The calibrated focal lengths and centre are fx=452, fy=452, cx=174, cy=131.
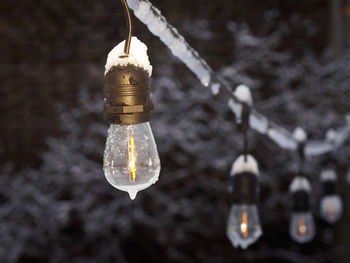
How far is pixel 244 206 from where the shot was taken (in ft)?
5.33

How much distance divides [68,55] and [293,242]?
313 cm

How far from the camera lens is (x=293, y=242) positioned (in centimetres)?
502

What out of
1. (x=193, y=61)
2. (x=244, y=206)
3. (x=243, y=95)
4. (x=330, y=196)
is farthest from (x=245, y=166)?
(x=330, y=196)

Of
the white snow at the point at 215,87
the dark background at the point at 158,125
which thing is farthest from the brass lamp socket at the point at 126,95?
the dark background at the point at 158,125

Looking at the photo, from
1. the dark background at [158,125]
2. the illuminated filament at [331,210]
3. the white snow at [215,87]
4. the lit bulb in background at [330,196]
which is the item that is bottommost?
the white snow at [215,87]

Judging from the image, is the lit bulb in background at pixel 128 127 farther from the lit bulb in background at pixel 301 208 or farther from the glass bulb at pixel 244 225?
the lit bulb in background at pixel 301 208

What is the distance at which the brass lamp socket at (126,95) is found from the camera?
0.98 m

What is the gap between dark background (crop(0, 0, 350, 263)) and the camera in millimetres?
4324

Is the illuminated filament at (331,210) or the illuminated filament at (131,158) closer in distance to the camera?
the illuminated filament at (131,158)

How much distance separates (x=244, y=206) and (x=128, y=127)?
78 cm

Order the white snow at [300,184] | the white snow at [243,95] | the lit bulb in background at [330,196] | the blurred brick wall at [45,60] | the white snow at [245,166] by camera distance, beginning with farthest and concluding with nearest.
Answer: the blurred brick wall at [45,60], the lit bulb in background at [330,196], the white snow at [300,184], the white snow at [245,166], the white snow at [243,95]

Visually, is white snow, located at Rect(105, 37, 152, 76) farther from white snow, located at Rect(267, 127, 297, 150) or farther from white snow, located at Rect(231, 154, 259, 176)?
white snow, located at Rect(267, 127, 297, 150)

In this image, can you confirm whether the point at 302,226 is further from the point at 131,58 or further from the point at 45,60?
the point at 45,60

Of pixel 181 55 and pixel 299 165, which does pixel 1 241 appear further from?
pixel 181 55
